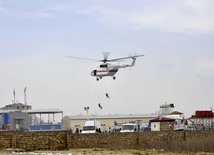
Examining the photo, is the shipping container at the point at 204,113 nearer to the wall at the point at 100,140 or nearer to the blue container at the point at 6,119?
the wall at the point at 100,140

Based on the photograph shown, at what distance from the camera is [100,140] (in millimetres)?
47062

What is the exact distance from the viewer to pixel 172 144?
43750 mm

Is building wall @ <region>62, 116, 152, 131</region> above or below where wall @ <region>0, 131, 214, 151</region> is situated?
above

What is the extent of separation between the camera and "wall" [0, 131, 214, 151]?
1663 inches

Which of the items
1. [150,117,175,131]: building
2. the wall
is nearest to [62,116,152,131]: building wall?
[150,117,175,131]: building

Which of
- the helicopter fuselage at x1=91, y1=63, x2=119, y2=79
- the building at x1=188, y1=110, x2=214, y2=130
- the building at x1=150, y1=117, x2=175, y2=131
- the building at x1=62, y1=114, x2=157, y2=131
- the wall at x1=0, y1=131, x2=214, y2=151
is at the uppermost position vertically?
the helicopter fuselage at x1=91, y1=63, x2=119, y2=79

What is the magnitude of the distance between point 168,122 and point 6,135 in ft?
99.4

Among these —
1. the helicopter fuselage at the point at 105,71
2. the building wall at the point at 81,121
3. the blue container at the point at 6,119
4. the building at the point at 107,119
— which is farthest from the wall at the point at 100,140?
the building at the point at 107,119

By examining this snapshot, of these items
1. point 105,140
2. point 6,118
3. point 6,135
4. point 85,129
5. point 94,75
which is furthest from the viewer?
point 6,118

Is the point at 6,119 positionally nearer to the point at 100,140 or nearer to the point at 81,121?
the point at 81,121

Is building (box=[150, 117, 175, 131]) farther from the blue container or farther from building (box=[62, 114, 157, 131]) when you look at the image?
building (box=[62, 114, 157, 131])

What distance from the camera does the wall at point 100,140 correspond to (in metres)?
42.2

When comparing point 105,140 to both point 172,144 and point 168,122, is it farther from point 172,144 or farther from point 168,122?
point 168,122

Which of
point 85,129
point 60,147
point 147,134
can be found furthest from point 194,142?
point 85,129
